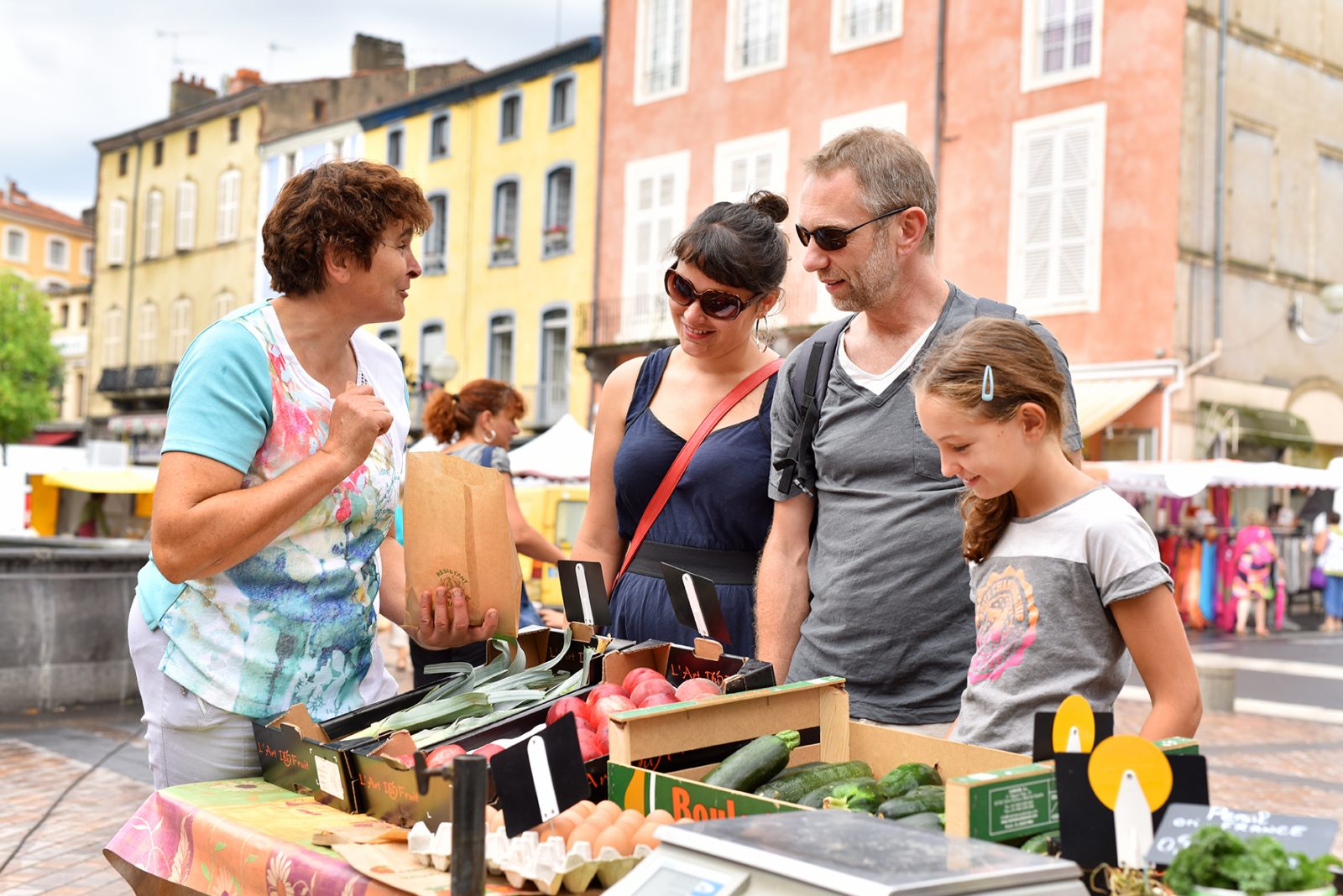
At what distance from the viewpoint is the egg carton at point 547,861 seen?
1727 millimetres

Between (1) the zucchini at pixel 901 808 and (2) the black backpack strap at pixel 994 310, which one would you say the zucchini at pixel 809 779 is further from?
(2) the black backpack strap at pixel 994 310

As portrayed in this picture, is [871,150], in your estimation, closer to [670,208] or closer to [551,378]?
[670,208]

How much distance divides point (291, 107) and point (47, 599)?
94.3 feet

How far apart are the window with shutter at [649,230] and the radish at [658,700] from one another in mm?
20486

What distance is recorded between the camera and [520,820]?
1832 mm

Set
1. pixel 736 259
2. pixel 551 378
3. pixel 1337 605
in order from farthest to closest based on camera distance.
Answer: pixel 551 378
pixel 1337 605
pixel 736 259

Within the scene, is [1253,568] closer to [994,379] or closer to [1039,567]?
[1039,567]

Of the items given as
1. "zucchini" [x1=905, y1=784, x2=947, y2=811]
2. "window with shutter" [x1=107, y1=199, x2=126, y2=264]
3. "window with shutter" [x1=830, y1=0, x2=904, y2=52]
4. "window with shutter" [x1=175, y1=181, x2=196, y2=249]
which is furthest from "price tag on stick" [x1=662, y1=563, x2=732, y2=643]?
"window with shutter" [x1=107, y1=199, x2=126, y2=264]

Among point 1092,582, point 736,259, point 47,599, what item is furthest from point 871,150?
point 47,599

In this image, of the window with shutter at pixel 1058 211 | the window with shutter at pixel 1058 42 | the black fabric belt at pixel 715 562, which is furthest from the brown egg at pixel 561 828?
the window with shutter at pixel 1058 42

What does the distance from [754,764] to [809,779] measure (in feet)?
0.32

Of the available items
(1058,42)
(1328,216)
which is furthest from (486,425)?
(1328,216)

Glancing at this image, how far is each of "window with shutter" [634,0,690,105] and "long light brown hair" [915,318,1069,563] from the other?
21.5 meters

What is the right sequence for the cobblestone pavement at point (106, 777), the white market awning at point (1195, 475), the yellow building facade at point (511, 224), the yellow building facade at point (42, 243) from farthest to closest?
the yellow building facade at point (42, 243) → the yellow building facade at point (511, 224) → the white market awning at point (1195, 475) → the cobblestone pavement at point (106, 777)
